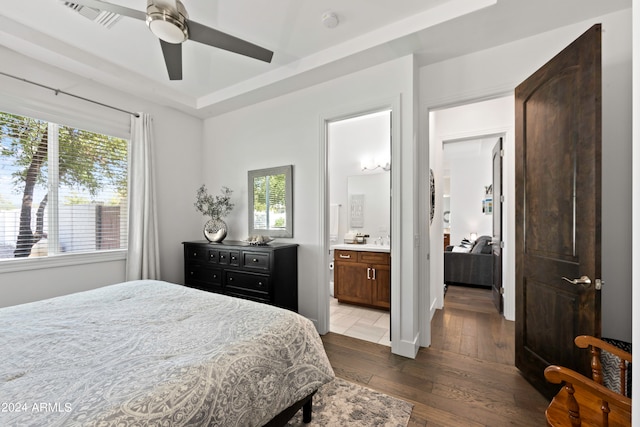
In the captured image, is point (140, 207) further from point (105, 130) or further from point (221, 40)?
point (221, 40)

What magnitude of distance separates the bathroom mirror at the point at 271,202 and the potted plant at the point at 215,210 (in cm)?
35

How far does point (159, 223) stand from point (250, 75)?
2099 millimetres

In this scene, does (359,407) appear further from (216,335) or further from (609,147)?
(609,147)

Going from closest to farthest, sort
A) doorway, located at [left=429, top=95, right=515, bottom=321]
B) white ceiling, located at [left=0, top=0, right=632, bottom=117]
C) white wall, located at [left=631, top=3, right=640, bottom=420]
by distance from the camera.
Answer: white wall, located at [left=631, top=3, right=640, bottom=420] → white ceiling, located at [left=0, top=0, right=632, bottom=117] → doorway, located at [left=429, top=95, right=515, bottom=321]

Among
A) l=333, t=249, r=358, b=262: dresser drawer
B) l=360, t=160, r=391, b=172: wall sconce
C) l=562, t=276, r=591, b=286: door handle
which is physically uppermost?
l=360, t=160, r=391, b=172: wall sconce

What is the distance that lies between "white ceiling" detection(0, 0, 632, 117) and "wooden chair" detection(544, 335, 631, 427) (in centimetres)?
218

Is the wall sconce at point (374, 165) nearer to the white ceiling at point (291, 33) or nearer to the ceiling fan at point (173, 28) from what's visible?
the white ceiling at point (291, 33)

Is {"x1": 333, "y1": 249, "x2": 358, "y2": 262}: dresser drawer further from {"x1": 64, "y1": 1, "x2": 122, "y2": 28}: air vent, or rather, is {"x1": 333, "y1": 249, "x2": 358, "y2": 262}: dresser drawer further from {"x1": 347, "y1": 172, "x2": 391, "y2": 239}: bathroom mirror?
{"x1": 64, "y1": 1, "x2": 122, "y2": 28}: air vent

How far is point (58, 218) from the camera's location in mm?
2746

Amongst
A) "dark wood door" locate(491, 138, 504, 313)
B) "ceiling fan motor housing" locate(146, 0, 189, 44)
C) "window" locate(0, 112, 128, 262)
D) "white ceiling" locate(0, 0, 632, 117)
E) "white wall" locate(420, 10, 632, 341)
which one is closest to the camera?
"ceiling fan motor housing" locate(146, 0, 189, 44)

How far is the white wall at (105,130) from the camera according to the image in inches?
97.7

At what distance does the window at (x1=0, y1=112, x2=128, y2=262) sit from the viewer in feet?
8.13

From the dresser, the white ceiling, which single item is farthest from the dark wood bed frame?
the white ceiling

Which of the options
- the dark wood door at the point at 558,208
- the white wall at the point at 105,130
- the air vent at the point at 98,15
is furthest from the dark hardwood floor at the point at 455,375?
the air vent at the point at 98,15
